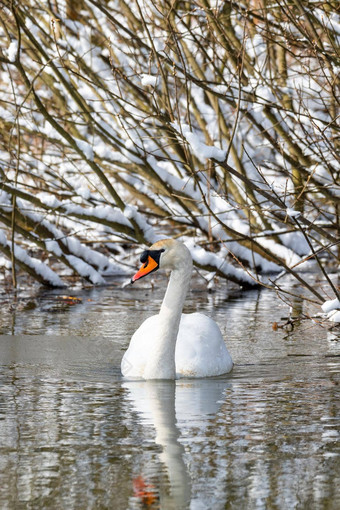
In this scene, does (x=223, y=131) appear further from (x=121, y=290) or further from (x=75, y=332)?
(x=75, y=332)

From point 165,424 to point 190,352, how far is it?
1.73m

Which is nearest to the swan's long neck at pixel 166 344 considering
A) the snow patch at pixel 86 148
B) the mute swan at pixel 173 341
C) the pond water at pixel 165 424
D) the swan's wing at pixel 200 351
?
the mute swan at pixel 173 341

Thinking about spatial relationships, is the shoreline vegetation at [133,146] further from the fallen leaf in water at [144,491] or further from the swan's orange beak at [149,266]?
the fallen leaf in water at [144,491]

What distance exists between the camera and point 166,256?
23.7 ft

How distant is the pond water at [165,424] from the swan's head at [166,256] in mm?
770

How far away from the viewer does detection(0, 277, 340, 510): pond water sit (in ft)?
14.3

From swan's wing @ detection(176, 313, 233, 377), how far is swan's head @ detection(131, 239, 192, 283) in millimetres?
544

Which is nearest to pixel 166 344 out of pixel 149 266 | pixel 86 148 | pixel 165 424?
pixel 149 266

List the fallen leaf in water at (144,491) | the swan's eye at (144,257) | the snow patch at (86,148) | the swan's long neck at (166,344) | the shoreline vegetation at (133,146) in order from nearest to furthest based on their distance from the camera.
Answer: the fallen leaf in water at (144,491) < the swan's long neck at (166,344) < the swan's eye at (144,257) < the shoreline vegetation at (133,146) < the snow patch at (86,148)

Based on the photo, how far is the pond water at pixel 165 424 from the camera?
171 inches

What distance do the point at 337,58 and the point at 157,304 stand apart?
147 inches

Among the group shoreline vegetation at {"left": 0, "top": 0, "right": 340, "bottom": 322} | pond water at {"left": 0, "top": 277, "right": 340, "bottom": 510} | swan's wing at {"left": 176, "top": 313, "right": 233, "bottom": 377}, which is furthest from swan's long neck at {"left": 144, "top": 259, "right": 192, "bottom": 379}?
shoreline vegetation at {"left": 0, "top": 0, "right": 340, "bottom": 322}

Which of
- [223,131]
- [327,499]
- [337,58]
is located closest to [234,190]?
[223,131]

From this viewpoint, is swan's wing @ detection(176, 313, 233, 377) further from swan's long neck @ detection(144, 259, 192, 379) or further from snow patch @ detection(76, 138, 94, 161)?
snow patch @ detection(76, 138, 94, 161)
